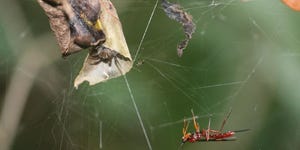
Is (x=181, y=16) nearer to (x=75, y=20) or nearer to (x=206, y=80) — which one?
(x=206, y=80)

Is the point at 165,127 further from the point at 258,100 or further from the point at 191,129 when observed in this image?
the point at 258,100

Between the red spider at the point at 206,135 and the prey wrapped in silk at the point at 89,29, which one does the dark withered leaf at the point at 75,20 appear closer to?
the prey wrapped in silk at the point at 89,29

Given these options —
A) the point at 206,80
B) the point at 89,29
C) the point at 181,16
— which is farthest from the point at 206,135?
the point at 89,29

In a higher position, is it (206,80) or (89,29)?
(89,29)

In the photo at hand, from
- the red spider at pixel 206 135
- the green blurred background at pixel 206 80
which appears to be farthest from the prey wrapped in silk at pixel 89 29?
the red spider at pixel 206 135

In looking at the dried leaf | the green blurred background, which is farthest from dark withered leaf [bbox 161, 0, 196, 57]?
the dried leaf

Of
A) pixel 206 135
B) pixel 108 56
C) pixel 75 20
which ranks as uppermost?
pixel 75 20

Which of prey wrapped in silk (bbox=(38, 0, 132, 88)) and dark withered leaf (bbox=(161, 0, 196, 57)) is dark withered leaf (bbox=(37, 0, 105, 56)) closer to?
prey wrapped in silk (bbox=(38, 0, 132, 88))

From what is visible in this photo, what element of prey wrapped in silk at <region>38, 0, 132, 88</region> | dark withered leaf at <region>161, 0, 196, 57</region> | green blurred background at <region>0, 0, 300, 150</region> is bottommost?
green blurred background at <region>0, 0, 300, 150</region>
